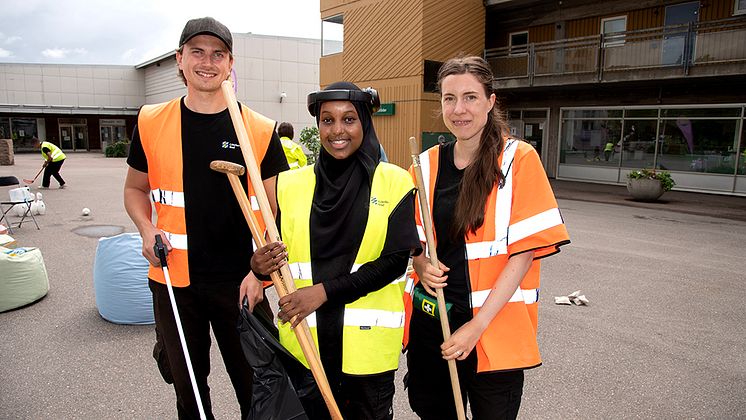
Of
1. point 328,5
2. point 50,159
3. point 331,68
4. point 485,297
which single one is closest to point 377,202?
point 485,297

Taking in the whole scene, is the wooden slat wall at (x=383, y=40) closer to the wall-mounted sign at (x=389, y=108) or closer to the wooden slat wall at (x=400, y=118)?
the wooden slat wall at (x=400, y=118)

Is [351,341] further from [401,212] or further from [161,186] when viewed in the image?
[161,186]

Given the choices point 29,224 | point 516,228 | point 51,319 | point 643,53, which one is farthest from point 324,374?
point 643,53

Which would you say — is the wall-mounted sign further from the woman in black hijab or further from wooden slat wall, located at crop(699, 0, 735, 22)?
the woman in black hijab

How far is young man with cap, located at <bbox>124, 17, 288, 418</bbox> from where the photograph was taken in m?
2.34

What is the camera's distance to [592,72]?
15828 millimetres

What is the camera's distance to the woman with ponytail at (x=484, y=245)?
1987mm

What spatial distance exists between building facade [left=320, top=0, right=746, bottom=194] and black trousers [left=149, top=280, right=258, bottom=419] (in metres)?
14.1

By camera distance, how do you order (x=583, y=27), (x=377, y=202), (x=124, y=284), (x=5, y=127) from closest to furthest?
(x=377, y=202) < (x=124, y=284) < (x=583, y=27) < (x=5, y=127)

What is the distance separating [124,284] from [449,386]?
368cm

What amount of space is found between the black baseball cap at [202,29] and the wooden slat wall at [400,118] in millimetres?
16383

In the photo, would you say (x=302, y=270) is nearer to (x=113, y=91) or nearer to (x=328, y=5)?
(x=328, y=5)

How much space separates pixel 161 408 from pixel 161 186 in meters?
1.82

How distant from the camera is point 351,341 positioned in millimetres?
1964
